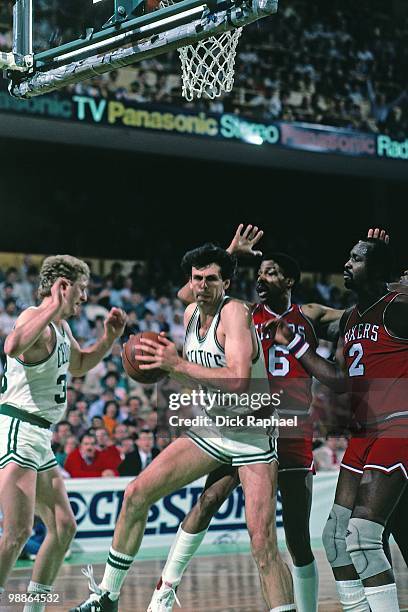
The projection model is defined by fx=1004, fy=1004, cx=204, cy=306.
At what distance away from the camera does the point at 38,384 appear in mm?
6566

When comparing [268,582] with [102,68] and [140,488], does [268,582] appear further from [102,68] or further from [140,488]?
[102,68]

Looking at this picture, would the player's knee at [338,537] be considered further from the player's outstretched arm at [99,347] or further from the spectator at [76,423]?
the spectator at [76,423]

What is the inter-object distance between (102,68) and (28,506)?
11.0ft

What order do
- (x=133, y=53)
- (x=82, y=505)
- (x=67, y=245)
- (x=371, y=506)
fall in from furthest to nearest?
(x=67, y=245)
(x=82, y=505)
(x=133, y=53)
(x=371, y=506)

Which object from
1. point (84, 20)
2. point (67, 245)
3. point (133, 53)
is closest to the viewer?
point (133, 53)

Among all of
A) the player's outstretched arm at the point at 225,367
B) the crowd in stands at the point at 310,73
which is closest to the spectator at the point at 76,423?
the crowd in stands at the point at 310,73

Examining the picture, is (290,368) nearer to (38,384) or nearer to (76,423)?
(38,384)

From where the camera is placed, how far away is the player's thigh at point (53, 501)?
21.3ft

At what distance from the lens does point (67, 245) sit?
20.5m

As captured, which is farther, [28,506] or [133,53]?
[133,53]

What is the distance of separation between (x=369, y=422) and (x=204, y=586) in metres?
3.90

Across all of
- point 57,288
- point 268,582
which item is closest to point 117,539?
point 268,582

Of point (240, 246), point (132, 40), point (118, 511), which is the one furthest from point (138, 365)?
point (118, 511)

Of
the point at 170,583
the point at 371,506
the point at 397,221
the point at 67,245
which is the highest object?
the point at 397,221
